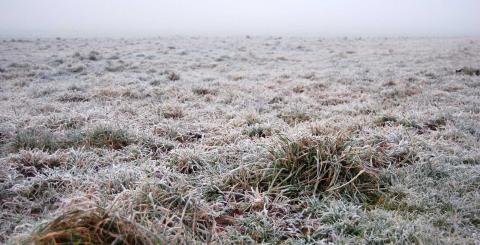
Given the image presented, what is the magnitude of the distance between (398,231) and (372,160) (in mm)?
1462

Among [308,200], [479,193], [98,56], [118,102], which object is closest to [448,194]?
[479,193]

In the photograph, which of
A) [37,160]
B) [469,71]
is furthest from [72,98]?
[469,71]

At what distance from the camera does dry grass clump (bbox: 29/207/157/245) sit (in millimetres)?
2490

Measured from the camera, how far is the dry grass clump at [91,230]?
8.17 feet

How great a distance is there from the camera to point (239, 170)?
13.5 ft

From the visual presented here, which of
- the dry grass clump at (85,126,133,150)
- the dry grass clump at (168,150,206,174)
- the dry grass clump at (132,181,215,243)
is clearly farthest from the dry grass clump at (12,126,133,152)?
the dry grass clump at (132,181,215,243)

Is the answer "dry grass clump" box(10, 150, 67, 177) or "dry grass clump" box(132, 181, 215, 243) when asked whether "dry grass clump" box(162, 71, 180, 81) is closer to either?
"dry grass clump" box(10, 150, 67, 177)

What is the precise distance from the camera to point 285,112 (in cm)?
732

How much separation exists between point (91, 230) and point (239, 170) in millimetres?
1825

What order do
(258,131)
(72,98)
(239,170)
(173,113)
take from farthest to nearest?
1. (72,98)
2. (173,113)
3. (258,131)
4. (239,170)

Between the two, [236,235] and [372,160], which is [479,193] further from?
[236,235]

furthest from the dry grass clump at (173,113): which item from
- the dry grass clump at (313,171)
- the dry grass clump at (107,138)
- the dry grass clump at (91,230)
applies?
the dry grass clump at (91,230)

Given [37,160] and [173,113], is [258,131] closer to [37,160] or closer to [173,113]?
[173,113]

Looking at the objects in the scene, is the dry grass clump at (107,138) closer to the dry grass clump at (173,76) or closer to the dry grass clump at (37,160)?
the dry grass clump at (37,160)
